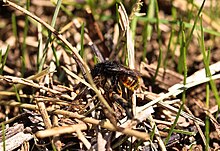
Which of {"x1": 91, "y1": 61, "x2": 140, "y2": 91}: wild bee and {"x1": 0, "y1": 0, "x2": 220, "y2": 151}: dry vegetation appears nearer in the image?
{"x1": 0, "y1": 0, "x2": 220, "y2": 151}: dry vegetation

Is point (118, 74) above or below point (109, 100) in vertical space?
above

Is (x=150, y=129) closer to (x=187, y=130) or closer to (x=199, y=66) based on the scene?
(x=187, y=130)

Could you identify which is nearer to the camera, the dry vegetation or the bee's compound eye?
the dry vegetation

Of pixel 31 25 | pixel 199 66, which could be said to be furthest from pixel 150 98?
pixel 31 25

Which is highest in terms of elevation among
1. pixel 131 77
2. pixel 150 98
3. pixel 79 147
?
pixel 131 77

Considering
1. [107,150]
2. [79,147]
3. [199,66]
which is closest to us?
[107,150]

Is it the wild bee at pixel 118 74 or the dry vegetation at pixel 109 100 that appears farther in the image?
the wild bee at pixel 118 74

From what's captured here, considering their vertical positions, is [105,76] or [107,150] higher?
[105,76]

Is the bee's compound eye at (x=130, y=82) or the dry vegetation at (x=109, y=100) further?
the bee's compound eye at (x=130, y=82)
